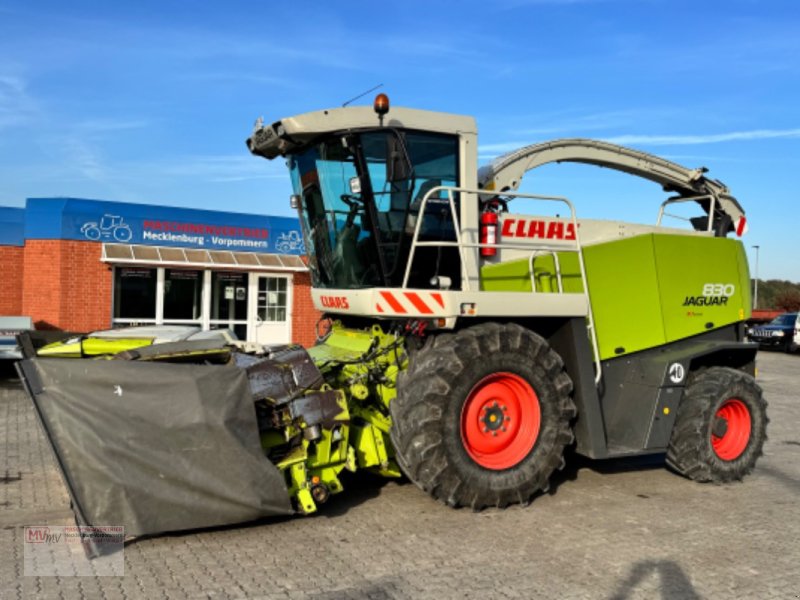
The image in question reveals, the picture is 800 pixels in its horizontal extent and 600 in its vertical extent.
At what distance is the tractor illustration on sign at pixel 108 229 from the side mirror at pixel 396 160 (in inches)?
438

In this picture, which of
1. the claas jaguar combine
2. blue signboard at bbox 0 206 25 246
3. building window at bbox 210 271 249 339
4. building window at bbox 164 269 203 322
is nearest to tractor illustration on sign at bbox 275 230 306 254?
building window at bbox 210 271 249 339

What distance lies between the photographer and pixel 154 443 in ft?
15.8

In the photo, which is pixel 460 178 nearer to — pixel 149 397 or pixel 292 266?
pixel 149 397

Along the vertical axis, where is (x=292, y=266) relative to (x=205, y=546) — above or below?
above

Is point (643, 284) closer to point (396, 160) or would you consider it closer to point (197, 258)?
point (396, 160)

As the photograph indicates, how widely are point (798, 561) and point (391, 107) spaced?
14.9 ft

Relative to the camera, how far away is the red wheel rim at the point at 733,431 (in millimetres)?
7238

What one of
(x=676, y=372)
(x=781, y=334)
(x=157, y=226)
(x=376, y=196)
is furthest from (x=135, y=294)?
(x=781, y=334)

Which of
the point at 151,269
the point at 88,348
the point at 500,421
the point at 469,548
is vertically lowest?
the point at 469,548

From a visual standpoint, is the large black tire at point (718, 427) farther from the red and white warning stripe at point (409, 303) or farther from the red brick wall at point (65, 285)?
the red brick wall at point (65, 285)

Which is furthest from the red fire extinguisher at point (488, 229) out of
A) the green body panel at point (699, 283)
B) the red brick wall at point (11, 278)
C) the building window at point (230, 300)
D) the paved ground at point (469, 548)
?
the red brick wall at point (11, 278)

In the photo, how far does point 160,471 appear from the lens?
15.7 feet

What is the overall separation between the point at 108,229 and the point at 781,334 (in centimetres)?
2551

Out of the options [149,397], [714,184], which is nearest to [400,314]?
[149,397]
